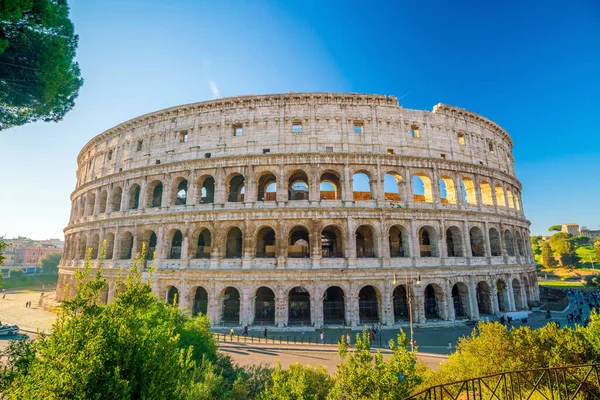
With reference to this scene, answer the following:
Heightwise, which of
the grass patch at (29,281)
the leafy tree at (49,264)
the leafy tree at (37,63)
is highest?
the leafy tree at (37,63)

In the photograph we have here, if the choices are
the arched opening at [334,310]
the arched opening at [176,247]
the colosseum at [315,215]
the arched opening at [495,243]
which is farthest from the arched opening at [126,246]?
the arched opening at [495,243]

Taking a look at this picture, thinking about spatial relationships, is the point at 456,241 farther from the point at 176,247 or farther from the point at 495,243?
the point at 176,247

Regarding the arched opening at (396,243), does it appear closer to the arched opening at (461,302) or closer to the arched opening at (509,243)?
the arched opening at (461,302)

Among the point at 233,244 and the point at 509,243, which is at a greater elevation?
the point at 509,243

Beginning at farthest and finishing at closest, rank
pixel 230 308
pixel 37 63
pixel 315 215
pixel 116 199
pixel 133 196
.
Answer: pixel 116 199 < pixel 133 196 < pixel 230 308 < pixel 315 215 < pixel 37 63

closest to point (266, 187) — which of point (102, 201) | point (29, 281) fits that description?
point (102, 201)

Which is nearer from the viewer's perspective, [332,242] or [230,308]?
[230,308]

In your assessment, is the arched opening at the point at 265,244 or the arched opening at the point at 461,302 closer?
the arched opening at the point at 461,302

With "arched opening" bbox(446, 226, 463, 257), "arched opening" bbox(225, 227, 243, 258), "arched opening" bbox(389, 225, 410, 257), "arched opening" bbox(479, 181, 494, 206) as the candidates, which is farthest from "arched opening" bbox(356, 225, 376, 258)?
"arched opening" bbox(479, 181, 494, 206)
